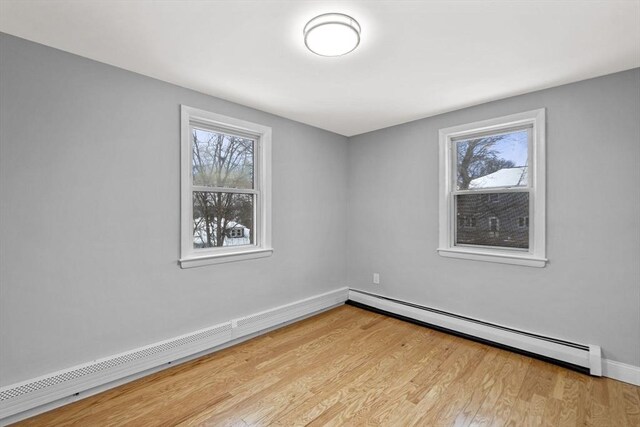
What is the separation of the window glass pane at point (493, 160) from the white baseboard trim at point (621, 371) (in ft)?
5.34

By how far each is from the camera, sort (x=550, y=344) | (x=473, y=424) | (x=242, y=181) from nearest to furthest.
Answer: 1. (x=473, y=424)
2. (x=550, y=344)
3. (x=242, y=181)

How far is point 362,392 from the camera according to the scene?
7.11ft

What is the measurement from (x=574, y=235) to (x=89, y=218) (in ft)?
13.0

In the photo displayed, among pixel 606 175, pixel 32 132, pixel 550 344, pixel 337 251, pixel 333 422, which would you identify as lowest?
pixel 333 422

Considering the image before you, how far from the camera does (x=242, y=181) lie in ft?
10.5

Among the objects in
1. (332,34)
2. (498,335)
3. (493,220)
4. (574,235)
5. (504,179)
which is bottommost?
(498,335)

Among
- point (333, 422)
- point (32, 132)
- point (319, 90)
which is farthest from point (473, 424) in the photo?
point (32, 132)

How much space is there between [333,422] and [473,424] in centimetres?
89

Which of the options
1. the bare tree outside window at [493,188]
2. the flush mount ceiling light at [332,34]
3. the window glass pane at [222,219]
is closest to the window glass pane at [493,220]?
the bare tree outside window at [493,188]

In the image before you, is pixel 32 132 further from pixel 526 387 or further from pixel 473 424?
pixel 526 387

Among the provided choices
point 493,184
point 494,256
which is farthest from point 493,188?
point 494,256

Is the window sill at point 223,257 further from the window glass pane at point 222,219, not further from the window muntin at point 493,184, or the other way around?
the window muntin at point 493,184

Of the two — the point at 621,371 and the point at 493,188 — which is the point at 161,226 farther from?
the point at 621,371

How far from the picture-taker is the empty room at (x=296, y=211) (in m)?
1.85
